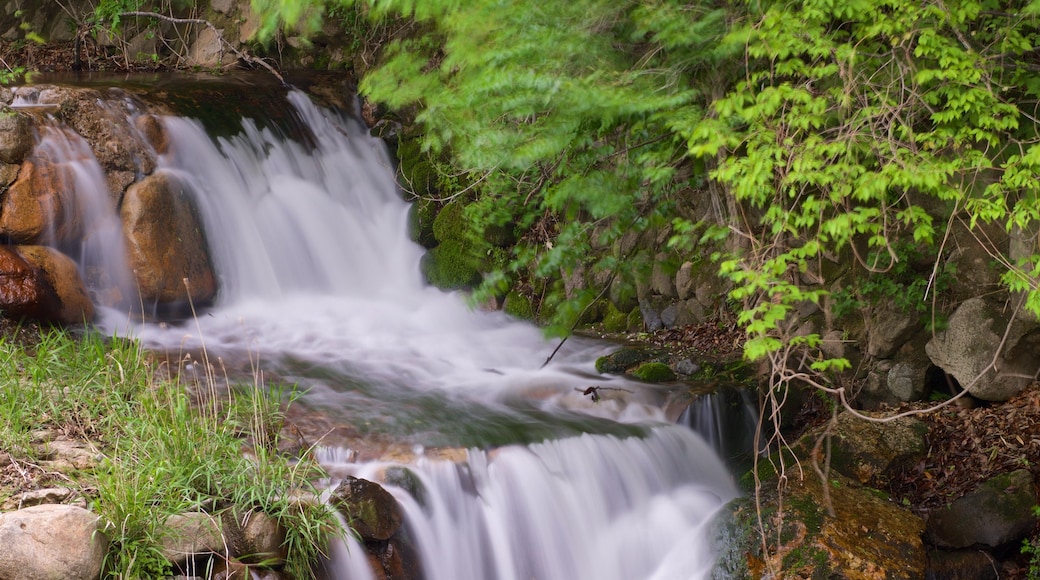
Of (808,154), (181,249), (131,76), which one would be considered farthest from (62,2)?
(808,154)

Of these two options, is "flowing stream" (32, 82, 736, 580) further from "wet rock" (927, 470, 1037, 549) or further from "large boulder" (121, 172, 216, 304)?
"wet rock" (927, 470, 1037, 549)

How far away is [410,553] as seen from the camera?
177 inches

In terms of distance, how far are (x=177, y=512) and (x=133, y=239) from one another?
14.1 feet

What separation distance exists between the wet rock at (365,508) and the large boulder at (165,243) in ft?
12.1

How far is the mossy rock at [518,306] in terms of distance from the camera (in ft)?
28.4

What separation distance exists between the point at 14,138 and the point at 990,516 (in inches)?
306

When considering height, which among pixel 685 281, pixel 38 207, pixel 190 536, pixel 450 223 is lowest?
pixel 685 281

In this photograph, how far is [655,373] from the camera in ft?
22.0

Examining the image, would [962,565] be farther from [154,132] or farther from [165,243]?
A: [154,132]

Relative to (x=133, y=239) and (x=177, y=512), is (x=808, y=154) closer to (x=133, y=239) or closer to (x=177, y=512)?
(x=177, y=512)

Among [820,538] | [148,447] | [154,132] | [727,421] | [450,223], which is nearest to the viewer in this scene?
[148,447]

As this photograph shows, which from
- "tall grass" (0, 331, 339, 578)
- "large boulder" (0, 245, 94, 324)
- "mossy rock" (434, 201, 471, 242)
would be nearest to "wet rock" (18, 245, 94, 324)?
"large boulder" (0, 245, 94, 324)

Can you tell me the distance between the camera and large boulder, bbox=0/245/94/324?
610 centimetres

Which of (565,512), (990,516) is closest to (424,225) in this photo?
(565,512)
